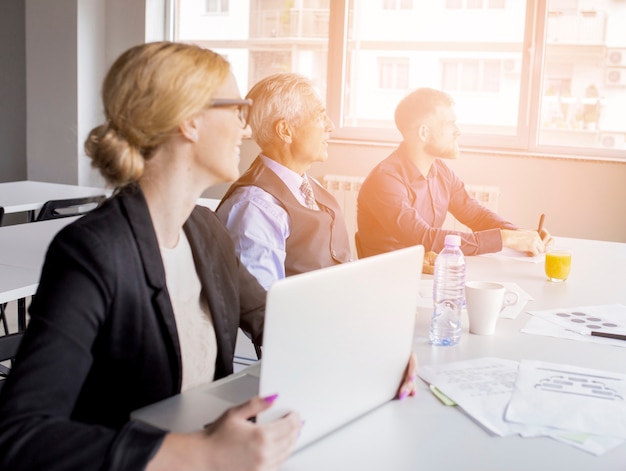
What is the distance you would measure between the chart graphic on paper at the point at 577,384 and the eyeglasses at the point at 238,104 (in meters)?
0.71

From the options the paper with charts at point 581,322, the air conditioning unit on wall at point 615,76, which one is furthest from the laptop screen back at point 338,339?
the air conditioning unit on wall at point 615,76

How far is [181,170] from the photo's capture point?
50.1 inches

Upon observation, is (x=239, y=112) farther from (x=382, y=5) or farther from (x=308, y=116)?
(x=382, y=5)

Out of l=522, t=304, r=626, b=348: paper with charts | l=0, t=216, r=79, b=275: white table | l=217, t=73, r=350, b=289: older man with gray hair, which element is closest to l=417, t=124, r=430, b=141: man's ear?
l=217, t=73, r=350, b=289: older man with gray hair

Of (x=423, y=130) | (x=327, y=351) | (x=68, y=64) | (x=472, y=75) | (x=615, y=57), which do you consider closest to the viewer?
(x=327, y=351)

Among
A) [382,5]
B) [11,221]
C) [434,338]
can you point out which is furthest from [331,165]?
[434,338]

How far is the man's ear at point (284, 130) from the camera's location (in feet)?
7.55

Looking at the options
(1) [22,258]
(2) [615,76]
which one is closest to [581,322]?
(1) [22,258]

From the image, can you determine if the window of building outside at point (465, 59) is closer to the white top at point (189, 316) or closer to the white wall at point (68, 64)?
the white wall at point (68, 64)

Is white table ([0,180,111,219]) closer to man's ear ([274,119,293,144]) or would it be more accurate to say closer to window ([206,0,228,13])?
man's ear ([274,119,293,144])

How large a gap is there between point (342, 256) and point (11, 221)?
3.89 meters

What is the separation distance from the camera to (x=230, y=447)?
91 centimetres

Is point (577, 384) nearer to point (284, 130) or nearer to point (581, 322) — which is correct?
point (581, 322)

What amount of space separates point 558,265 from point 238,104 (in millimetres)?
1341
